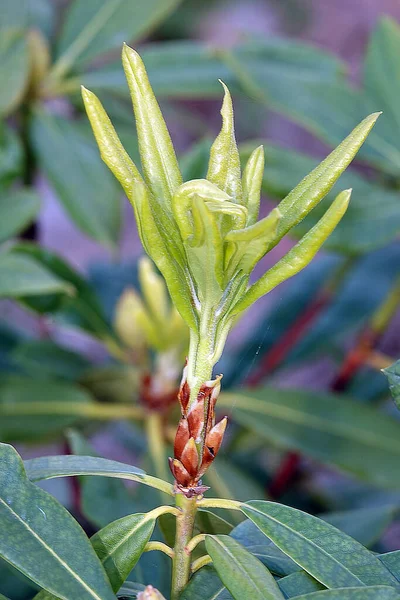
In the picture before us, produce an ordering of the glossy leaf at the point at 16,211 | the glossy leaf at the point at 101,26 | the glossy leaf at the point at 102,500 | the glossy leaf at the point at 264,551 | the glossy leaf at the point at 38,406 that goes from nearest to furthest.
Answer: the glossy leaf at the point at 264,551, the glossy leaf at the point at 102,500, the glossy leaf at the point at 16,211, the glossy leaf at the point at 38,406, the glossy leaf at the point at 101,26

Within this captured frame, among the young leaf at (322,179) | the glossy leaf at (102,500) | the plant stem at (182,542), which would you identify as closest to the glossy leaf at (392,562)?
the plant stem at (182,542)

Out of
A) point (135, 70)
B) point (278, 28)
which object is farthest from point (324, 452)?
point (278, 28)

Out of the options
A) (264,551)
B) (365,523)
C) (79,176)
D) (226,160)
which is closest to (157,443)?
(365,523)

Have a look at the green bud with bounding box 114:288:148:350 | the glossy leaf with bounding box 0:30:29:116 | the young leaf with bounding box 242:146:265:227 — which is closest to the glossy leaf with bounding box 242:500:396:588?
the young leaf with bounding box 242:146:265:227

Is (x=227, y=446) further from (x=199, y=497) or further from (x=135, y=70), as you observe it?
(x=135, y=70)

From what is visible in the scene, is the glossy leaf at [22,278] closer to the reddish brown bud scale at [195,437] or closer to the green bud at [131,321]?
the green bud at [131,321]

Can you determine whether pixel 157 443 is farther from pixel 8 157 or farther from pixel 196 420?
pixel 196 420
